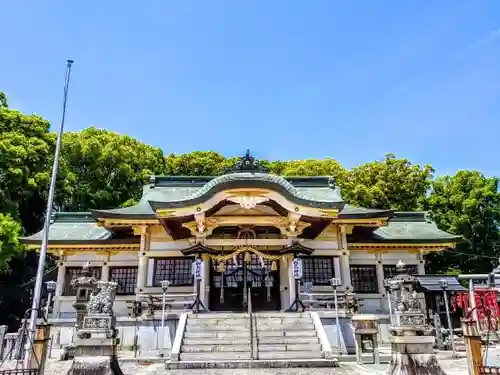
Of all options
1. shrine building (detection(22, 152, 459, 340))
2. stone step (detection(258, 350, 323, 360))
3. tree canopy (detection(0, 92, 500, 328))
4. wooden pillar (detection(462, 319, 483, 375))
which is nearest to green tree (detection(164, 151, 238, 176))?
tree canopy (detection(0, 92, 500, 328))

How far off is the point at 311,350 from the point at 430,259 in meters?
19.5

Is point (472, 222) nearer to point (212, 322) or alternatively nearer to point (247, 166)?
point (247, 166)

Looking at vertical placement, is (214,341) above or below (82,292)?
below

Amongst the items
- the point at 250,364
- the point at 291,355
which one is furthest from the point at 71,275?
the point at 291,355

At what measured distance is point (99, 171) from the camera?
30750 mm

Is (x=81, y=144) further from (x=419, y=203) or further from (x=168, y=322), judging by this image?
(x=419, y=203)

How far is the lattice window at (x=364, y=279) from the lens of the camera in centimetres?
1833

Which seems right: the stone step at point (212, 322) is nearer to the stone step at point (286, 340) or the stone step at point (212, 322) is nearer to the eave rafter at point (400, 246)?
the stone step at point (286, 340)

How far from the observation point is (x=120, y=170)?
31406mm

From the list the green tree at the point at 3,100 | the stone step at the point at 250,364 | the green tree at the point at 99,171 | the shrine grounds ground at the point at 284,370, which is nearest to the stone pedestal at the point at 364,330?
the shrine grounds ground at the point at 284,370

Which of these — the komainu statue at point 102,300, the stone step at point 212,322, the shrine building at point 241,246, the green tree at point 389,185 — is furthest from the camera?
the green tree at point 389,185

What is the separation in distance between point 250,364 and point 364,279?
9.81m

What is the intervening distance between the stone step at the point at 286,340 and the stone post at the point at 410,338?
11.3 feet

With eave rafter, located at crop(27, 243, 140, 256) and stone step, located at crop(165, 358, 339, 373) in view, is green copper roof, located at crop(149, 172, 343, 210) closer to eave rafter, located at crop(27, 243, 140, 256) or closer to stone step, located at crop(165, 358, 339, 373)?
eave rafter, located at crop(27, 243, 140, 256)
